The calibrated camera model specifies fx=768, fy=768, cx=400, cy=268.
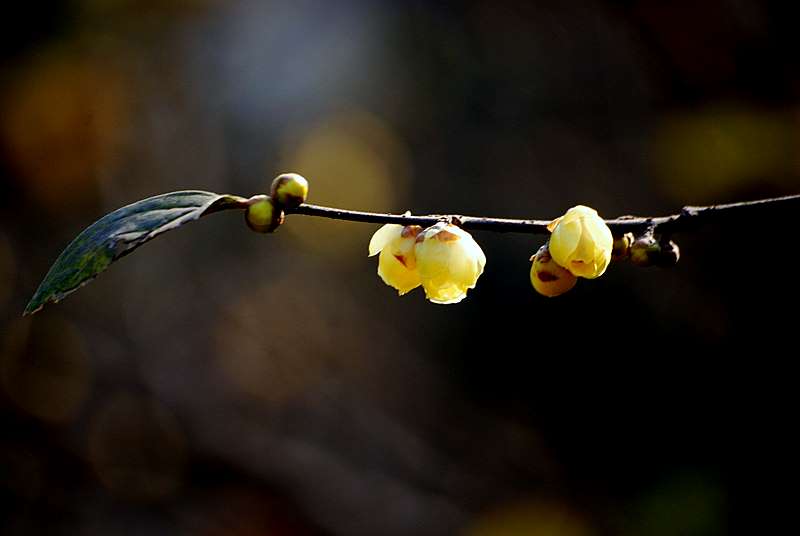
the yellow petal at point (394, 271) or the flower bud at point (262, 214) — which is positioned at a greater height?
the yellow petal at point (394, 271)

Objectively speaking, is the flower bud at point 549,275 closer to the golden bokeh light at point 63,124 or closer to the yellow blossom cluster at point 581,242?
the yellow blossom cluster at point 581,242

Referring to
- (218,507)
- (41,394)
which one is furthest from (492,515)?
(41,394)

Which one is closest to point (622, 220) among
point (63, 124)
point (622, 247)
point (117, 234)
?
point (622, 247)

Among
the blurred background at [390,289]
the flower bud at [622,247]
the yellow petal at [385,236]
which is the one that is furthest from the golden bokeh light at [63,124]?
the flower bud at [622,247]

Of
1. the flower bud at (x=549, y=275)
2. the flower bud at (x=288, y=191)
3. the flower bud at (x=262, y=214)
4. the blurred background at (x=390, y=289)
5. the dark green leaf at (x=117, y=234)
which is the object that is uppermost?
the blurred background at (x=390, y=289)

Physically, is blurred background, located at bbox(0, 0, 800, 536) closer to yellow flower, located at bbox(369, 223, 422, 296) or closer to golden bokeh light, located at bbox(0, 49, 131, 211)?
golden bokeh light, located at bbox(0, 49, 131, 211)

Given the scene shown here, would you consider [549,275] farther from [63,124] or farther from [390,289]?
[63,124]

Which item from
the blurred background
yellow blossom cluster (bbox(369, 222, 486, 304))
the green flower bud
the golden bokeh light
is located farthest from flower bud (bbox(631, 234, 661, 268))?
the golden bokeh light
